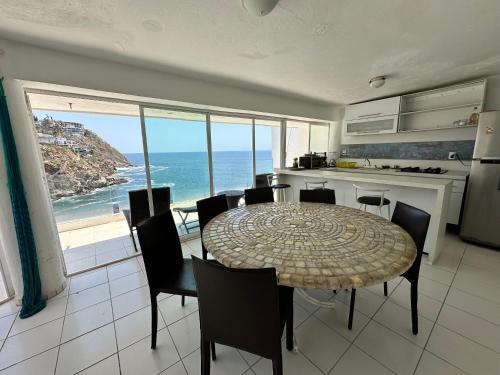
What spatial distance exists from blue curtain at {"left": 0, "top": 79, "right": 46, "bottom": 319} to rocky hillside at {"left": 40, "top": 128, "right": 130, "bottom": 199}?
1839 millimetres

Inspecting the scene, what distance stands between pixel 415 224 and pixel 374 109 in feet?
11.1

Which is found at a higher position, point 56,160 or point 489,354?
point 56,160

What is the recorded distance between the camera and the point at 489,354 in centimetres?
134

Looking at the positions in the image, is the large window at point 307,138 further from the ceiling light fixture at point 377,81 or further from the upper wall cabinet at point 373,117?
the ceiling light fixture at point 377,81

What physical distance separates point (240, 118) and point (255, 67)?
1418 mm

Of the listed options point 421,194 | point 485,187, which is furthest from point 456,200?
point 421,194

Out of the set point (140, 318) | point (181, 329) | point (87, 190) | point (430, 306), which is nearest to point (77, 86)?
point (140, 318)

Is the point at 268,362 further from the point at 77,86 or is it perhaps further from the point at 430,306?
the point at 77,86

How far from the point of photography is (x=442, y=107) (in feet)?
11.0

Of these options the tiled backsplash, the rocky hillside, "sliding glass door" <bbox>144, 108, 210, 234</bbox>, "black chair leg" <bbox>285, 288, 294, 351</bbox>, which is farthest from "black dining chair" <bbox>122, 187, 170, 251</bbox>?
the tiled backsplash

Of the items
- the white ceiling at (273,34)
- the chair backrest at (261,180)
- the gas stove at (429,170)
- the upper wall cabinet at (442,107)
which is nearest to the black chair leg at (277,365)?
the white ceiling at (273,34)

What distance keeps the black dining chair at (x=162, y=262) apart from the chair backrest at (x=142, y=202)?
4.61 ft

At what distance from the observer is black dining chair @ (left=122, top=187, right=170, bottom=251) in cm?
278

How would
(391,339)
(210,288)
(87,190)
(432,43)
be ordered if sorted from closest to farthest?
(210,288), (391,339), (432,43), (87,190)
